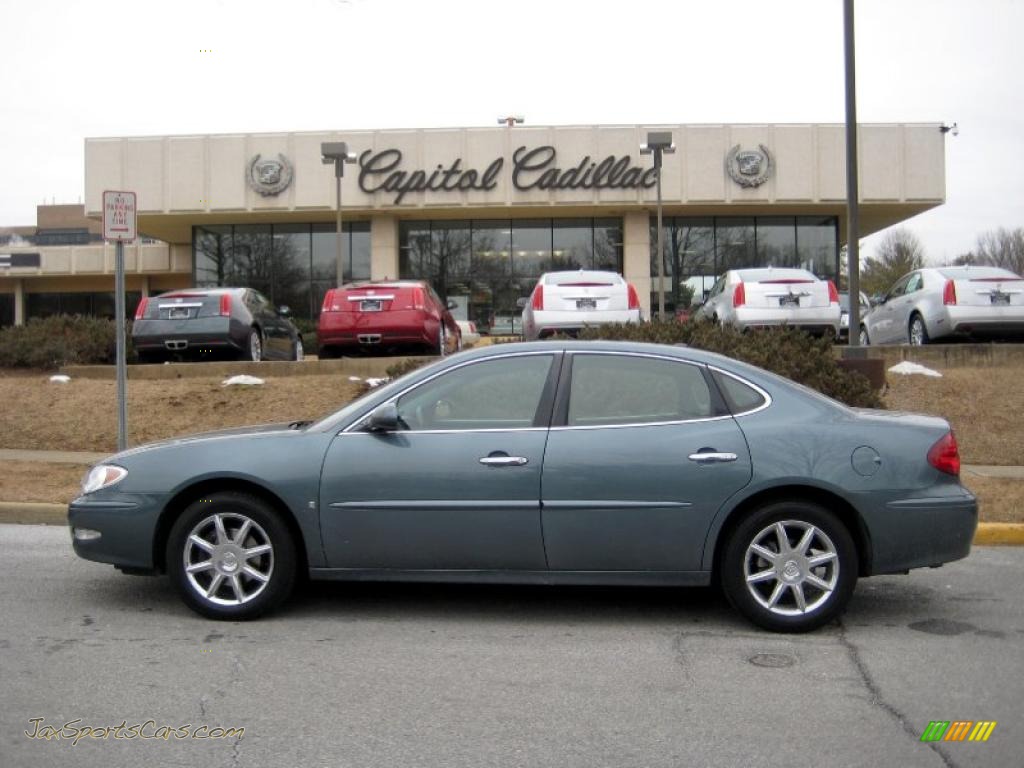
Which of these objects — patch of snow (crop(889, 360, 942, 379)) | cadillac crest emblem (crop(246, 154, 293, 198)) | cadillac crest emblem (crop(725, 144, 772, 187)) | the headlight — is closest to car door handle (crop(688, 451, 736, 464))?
the headlight

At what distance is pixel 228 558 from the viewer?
5.53 meters

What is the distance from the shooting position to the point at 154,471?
5578mm

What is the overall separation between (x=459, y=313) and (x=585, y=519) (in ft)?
87.4

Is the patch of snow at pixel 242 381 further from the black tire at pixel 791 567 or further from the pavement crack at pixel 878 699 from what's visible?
the pavement crack at pixel 878 699

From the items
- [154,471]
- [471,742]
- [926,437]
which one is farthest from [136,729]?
[926,437]

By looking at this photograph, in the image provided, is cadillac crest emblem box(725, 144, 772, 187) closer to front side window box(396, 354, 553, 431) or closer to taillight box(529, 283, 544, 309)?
taillight box(529, 283, 544, 309)

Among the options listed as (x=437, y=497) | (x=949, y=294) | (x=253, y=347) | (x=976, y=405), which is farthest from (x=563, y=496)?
(x=949, y=294)

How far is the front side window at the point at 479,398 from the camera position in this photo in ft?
18.4

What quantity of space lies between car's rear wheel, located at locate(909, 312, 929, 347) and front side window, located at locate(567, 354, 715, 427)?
11235mm

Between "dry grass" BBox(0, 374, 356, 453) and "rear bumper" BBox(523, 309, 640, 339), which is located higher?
"rear bumper" BBox(523, 309, 640, 339)

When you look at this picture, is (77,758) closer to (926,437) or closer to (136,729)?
(136,729)

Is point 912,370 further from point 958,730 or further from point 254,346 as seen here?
point 958,730

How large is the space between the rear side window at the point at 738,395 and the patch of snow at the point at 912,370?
837 cm

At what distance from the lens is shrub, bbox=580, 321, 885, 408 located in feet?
33.9
